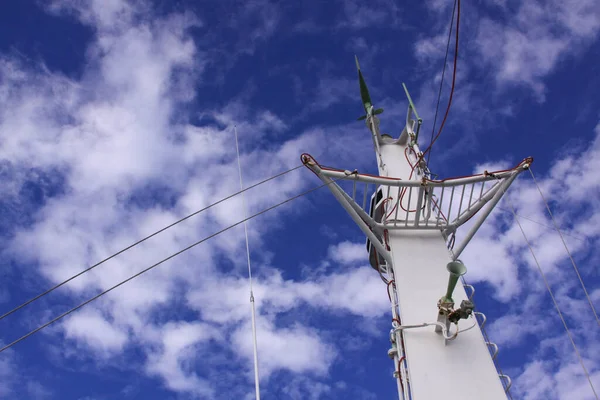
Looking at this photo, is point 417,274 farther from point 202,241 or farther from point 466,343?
point 202,241

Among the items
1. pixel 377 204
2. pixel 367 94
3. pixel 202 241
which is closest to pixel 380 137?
pixel 367 94

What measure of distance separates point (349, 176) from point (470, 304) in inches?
123

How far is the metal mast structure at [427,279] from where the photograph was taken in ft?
23.1

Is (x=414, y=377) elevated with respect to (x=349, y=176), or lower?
lower

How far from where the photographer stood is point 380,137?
12469 millimetres

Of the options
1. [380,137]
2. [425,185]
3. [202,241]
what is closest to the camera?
[202,241]

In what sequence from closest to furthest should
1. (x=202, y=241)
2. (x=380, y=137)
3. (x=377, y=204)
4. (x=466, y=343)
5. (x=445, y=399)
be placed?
1. (x=445, y=399)
2. (x=466, y=343)
3. (x=202, y=241)
4. (x=377, y=204)
5. (x=380, y=137)

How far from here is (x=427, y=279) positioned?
8289 mm

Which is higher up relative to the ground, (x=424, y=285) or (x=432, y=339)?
(x=424, y=285)

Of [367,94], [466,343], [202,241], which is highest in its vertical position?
[367,94]

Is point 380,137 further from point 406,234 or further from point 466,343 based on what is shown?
point 466,343

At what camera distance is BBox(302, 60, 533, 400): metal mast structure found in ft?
23.1

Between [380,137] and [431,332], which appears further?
[380,137]

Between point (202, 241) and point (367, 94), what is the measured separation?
7393mm
